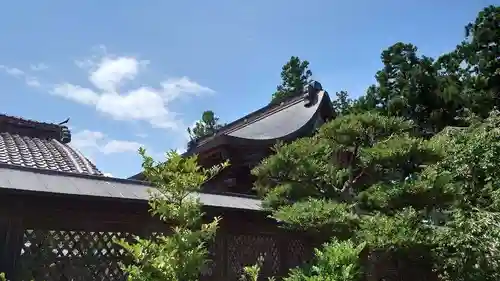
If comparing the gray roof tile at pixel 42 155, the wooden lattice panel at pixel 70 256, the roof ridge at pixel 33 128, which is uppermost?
the roof ridge at pixel 33 128

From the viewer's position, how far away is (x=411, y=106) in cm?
2123

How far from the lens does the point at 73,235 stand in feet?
14.8

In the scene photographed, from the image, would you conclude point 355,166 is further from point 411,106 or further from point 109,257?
point 411,106

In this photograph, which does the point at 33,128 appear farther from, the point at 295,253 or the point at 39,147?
the point at 295,253

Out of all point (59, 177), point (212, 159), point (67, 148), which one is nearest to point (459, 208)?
point (212, 159)

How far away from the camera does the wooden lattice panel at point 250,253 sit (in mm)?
5527

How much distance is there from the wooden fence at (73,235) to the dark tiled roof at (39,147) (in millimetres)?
3552

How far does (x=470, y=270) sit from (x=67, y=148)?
815cm

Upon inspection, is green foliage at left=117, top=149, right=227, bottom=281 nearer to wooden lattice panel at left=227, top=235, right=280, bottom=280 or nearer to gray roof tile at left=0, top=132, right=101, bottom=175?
wooden lattice panel at left=227, top=235, right=280, bottom=280

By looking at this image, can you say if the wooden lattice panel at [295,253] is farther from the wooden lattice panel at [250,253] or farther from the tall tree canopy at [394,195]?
the tall tree canopy at [394,195]

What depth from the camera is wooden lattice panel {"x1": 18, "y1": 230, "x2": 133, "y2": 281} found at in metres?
4.16

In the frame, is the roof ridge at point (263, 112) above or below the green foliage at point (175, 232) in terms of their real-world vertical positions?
above

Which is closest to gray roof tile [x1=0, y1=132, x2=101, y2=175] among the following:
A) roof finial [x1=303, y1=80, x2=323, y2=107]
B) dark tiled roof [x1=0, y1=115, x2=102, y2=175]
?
dark tiled roof [x1=0, y1=115, x2=102, y2=175]

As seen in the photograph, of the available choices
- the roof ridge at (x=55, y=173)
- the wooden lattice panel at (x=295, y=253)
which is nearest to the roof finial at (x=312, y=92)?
the wooden lattice panel at (x=295, y=253)
